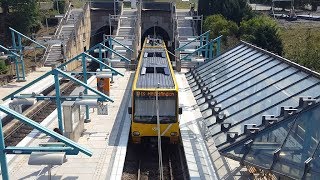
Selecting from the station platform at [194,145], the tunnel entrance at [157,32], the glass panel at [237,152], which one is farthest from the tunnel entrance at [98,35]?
the glass panel at [237,152]

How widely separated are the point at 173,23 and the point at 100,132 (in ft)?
108

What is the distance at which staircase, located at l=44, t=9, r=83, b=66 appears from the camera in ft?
129

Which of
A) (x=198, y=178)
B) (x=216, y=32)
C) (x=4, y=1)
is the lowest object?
(x=198, y=178)

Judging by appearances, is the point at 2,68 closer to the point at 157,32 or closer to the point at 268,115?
the point at 157,32

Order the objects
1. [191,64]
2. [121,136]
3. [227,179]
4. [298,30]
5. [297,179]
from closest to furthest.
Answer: [297,179] < [227,179] < [121,136] < [191,64] < [298,30]

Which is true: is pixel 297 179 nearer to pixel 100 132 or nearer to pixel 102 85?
pixel 100 132

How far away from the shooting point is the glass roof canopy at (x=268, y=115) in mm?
8109

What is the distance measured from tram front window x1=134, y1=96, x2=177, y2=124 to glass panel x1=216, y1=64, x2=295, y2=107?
2.08 metres

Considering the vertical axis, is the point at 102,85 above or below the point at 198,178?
above

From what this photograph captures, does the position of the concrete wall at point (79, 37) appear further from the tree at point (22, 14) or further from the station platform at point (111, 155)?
the station platform at point (111, 155)

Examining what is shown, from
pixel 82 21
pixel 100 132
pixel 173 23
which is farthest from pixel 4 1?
pixel 100 132

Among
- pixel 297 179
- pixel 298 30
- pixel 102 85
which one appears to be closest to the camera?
pixel 297 179

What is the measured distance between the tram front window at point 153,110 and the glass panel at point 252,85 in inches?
82.0

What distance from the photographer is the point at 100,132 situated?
1688cm
